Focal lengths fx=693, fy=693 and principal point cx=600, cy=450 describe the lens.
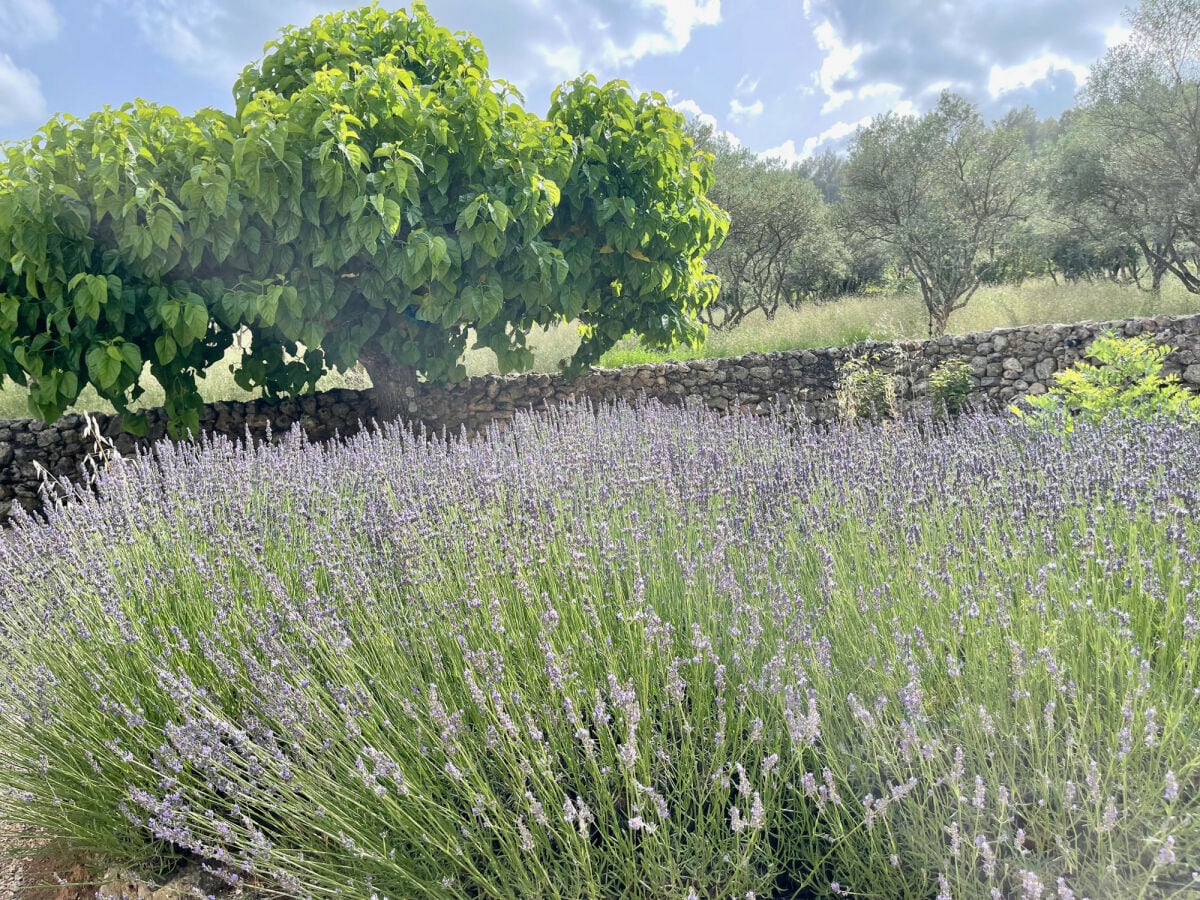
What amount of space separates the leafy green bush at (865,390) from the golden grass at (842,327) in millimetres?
A: 2471

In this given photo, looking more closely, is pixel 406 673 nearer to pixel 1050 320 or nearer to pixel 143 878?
pixel 143 878

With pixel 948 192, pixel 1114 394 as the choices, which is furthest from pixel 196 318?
pixel 948 192

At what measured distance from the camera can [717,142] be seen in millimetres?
21188

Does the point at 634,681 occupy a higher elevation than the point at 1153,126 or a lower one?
lower

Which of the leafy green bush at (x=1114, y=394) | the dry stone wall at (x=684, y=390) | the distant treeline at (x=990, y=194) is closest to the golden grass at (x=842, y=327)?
the distant treeline at (x=990, y=194)

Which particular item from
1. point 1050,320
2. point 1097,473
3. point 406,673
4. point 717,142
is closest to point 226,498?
point 406,673

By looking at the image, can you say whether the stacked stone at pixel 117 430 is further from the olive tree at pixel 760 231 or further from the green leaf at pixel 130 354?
the olive tree at pixel 760 231

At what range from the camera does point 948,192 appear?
619 inches

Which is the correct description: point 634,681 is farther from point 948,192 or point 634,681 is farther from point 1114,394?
point 948,192

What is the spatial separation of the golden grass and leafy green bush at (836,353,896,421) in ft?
8.11

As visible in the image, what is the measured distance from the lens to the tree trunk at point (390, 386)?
292 inches

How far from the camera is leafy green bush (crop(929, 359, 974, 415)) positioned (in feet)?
28.9

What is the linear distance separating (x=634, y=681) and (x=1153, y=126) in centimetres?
1699

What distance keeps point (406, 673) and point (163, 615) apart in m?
1.22
